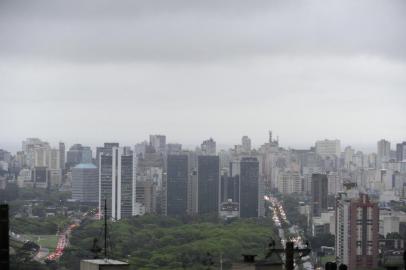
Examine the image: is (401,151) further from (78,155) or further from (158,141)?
(78,155)

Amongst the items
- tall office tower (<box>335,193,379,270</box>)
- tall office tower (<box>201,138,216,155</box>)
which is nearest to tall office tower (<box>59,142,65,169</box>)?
tall office tower (<box>201,138,216,155</box>)

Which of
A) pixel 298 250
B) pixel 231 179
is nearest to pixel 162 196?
pixel 231 179

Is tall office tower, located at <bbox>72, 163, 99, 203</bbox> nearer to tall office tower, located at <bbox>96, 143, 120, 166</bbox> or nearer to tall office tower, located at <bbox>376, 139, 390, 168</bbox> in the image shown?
tall office tower, located at <bbox>96, 143, 120, 166</bbox>

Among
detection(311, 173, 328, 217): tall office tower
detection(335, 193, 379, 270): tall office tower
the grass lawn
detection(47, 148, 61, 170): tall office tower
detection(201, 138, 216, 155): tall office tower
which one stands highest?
detection(201, 138, 216, 155): tall office tower

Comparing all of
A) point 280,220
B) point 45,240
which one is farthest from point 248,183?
point 45,240

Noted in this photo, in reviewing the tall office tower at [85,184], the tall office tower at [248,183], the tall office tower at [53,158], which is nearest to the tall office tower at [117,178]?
the tall office tower at [85,184]
